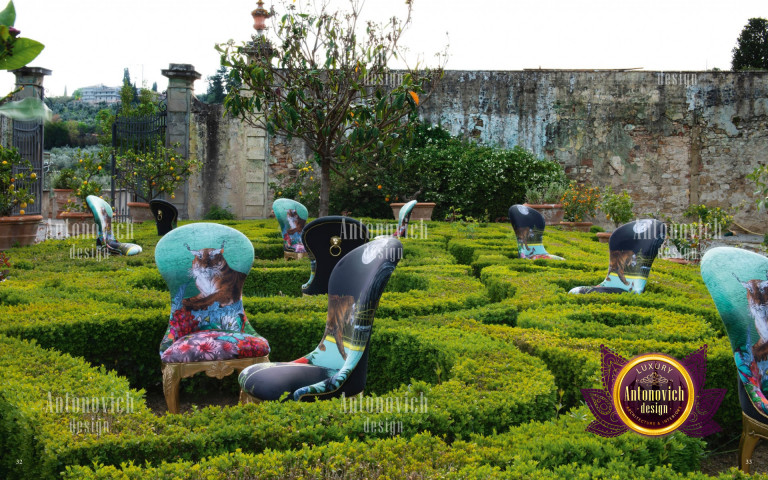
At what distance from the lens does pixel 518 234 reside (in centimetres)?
806

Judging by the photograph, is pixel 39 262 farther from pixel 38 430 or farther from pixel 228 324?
pixel 38 430

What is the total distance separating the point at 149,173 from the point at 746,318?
41.2 ft

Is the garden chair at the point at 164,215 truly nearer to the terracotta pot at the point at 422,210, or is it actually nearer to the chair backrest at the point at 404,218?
Result: the chair backrest at the point at 404,218

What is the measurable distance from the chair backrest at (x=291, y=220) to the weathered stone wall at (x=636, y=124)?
8389 millimetres

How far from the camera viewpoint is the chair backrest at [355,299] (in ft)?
10.8

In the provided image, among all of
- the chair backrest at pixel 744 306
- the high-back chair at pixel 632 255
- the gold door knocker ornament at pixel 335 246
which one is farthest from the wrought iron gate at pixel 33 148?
the chair backrest at pixel 744 306

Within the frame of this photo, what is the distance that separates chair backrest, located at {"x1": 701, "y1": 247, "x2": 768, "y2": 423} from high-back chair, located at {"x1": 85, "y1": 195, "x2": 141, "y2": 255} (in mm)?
6869

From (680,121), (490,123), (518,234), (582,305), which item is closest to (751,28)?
(680,121)

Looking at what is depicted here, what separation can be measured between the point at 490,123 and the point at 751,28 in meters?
10.4

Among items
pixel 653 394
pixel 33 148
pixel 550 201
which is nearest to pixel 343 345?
pixel 653 394

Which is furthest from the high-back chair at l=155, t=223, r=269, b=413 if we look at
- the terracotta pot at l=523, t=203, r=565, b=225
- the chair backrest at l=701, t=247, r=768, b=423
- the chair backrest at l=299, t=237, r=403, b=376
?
the terracotta pot at l=523, t=203, r=565, b=225

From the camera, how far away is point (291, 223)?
8.59 m

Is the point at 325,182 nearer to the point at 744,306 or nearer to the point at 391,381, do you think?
the point at 391,381

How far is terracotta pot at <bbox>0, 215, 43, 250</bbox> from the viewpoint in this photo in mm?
9531
